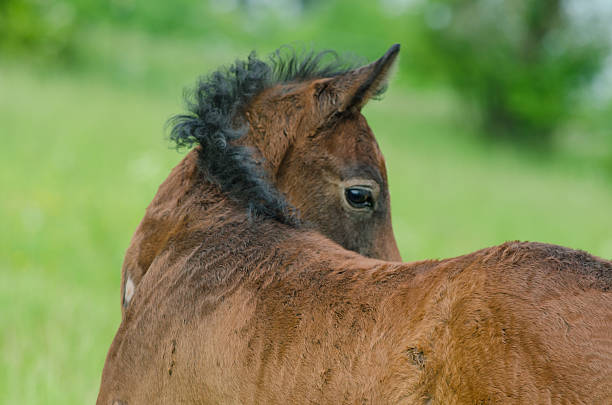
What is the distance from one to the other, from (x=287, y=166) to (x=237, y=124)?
27 cm

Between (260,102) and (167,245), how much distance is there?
73 cm

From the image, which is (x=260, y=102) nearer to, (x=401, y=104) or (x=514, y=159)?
(x=514, y=159)

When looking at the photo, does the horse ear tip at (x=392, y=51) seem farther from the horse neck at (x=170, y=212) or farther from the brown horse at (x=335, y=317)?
the horse neck at (x=170, y=212)

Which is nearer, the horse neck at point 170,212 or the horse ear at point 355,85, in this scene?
the horse neck at point 170,212

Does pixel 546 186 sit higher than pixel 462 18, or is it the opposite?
pixel 462 18

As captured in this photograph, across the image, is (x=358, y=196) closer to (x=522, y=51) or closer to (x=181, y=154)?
(x=181, y=154)

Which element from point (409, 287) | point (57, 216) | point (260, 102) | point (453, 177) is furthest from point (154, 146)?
point (409, 287)

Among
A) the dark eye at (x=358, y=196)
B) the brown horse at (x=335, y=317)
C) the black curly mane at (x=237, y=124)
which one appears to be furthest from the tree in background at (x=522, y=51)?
the brown horse at (x=335, y=317)

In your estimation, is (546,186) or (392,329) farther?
(546,186)

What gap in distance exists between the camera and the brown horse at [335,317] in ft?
4.72

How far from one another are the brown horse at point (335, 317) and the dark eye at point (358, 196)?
0.63 ft

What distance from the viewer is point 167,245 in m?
2.40

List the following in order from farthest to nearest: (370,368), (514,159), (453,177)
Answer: (514,159) < (453,177) < (370,368)

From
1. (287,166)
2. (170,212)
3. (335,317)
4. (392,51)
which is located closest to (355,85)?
(392,51)
